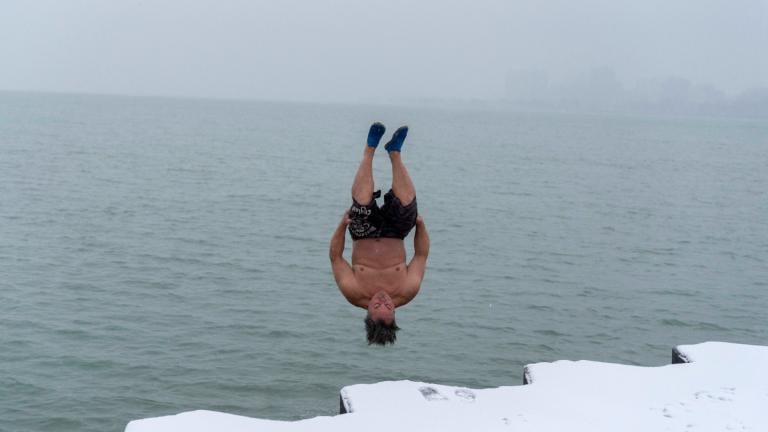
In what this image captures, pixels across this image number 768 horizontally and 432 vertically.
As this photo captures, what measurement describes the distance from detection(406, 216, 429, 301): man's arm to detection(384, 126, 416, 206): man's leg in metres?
0.34

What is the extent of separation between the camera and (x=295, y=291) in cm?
2472

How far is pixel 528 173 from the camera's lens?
66.4 meters

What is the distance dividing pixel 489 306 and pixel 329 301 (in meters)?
4.77

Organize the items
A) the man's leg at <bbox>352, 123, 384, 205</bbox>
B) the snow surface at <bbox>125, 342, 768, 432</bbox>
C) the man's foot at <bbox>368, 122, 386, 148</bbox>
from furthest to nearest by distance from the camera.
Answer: the snow surface at <bbox>125, 342, 768, 432</bbox>, the man's leg at <bbox>352, 123, 384, 205</bbox>, the man's foot at <bbox>368, 122, 386, 148</bbox>

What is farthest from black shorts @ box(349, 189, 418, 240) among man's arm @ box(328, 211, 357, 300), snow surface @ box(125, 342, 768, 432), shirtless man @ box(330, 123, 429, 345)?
snow surface @ box(125, 342, 768, 432)

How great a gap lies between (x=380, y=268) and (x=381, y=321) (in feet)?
2.16

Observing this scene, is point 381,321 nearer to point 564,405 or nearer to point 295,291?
point 564,405

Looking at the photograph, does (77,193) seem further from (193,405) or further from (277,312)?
(193,405)

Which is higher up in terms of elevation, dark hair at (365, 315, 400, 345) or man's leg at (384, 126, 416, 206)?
man's leg at (384, 126, 416, 206)

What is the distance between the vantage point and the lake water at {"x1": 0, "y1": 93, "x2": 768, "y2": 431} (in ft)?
57.7

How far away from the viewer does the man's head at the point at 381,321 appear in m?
8.97

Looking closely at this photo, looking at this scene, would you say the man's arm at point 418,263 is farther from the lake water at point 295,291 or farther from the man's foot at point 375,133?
the lake water at point 295,291

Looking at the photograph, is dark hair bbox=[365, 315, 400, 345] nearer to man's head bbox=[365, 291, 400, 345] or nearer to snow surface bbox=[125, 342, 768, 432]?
man's head bbox=[365, 291, 400, 345]

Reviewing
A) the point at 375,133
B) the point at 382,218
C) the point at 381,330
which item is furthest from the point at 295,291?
the point at 375,133
